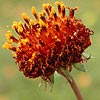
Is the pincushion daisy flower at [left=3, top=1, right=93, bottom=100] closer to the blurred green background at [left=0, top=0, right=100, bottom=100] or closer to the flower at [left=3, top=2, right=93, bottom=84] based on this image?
the flower at [left=3, top=2, right=93, bottom=84]

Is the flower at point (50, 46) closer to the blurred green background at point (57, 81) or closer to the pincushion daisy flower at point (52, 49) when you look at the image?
the pincushion daisy flower at point (52, 49)

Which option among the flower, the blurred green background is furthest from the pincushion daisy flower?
the blurred green background

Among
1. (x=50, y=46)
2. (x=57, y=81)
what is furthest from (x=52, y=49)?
(x=57, y=81)

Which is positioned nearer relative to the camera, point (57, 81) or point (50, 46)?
point (50, 46)

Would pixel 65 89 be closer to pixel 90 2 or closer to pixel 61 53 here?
pixel 90 2

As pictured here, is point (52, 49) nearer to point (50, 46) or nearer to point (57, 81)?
point (50, 46)

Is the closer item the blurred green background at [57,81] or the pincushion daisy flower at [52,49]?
the pincushion daisy flower at [52,49]

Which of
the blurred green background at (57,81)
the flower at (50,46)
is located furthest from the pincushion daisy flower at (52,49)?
the blurred green background at (57,81)

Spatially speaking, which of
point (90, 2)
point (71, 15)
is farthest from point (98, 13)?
point (71, 15)
